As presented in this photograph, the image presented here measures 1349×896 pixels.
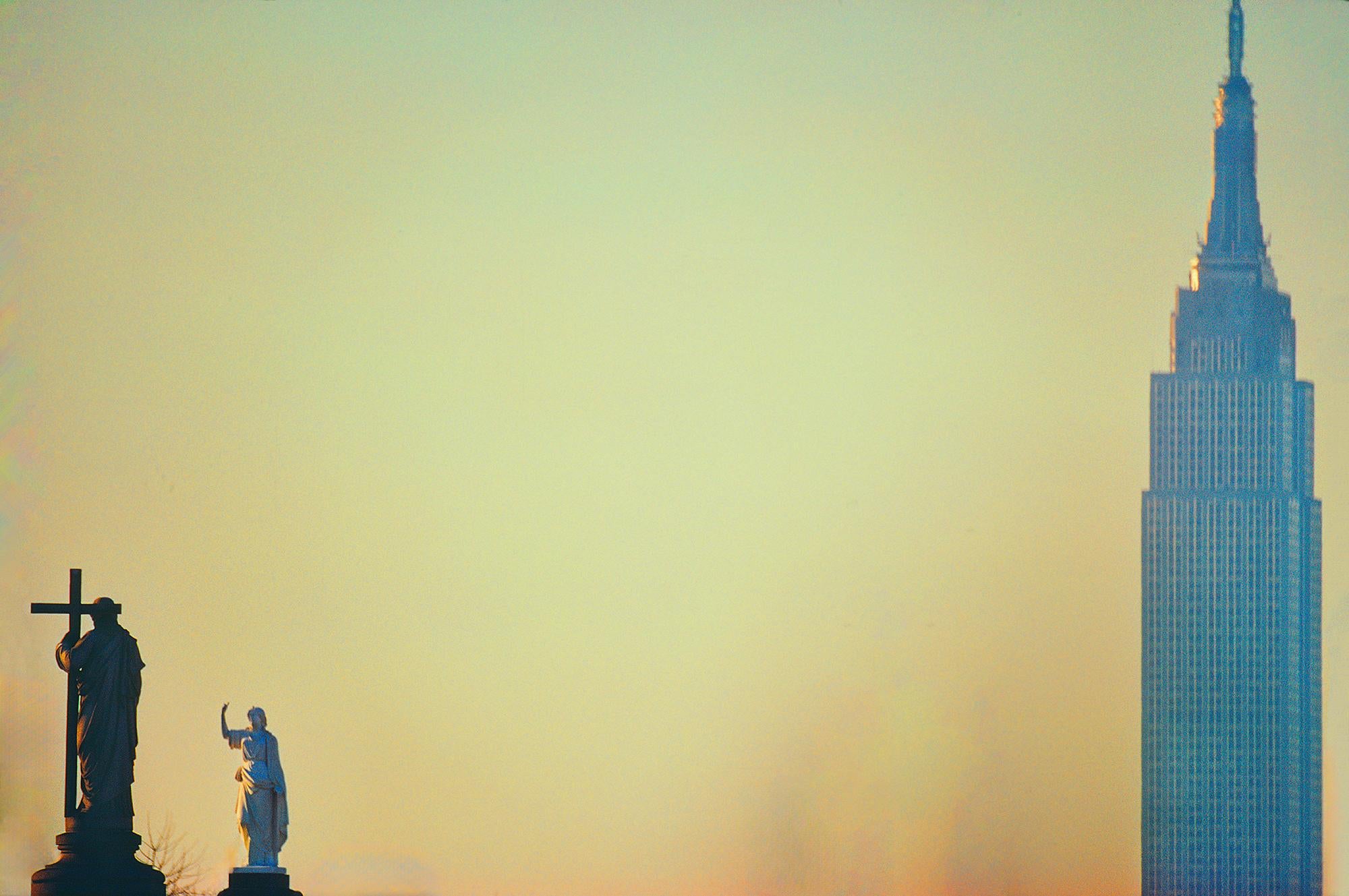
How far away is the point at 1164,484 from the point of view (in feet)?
283

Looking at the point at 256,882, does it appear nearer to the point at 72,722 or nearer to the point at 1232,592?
the point at 72,722

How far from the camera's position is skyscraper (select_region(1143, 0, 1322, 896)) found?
261 feet

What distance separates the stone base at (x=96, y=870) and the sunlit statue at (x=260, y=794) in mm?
827

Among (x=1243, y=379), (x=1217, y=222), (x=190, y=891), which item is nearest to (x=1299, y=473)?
(x=1243, y=379)

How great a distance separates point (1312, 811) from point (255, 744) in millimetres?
64370

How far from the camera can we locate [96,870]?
62.0 feet

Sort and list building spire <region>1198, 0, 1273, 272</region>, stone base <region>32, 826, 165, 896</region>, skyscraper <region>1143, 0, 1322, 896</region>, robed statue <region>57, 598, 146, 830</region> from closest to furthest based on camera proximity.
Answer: stone base <region>32, 826, 165, 896</region> → robed statue <region>57, 598, 146, 830</region> → building spire <region>1198, 0, 1273, 272</region> → skyscraper <region>1143, 0, 1322, 896</region>

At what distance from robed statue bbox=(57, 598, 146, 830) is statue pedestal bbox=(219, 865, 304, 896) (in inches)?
35.1

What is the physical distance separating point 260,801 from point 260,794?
52mm

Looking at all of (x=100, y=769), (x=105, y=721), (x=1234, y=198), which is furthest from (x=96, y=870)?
(x=1234, y=198)

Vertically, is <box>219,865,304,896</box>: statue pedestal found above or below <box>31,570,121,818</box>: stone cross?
below

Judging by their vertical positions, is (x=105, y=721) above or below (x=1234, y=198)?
below

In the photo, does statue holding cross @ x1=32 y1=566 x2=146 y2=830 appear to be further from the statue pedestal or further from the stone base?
the statue pedestal

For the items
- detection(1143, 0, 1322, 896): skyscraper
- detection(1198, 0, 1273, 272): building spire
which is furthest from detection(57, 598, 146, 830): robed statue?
detection(1143, 0, 1322, 896): skyscraper
